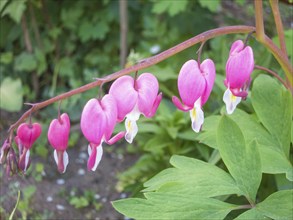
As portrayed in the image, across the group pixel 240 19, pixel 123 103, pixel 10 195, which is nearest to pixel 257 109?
pixel 123 103

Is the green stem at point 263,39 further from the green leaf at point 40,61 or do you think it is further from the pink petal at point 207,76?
the green leaf at point 40,61

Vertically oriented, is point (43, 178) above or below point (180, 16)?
below

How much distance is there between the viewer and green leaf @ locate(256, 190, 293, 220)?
143 cm

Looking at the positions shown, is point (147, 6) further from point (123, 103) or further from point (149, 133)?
point (123, 103)

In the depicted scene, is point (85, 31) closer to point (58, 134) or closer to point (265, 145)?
point (265, 145)

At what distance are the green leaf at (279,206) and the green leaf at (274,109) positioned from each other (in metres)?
0.23

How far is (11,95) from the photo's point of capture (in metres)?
2.84

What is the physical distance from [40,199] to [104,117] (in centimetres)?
145

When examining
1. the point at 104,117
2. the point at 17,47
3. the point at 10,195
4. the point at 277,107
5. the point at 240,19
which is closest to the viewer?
the point at 104,117

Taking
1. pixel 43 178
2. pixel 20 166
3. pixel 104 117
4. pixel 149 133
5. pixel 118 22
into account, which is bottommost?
pixel 43 178

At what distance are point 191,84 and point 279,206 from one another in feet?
1.37

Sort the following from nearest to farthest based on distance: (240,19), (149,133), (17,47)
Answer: (149,133) < (240,19) < (17,47)

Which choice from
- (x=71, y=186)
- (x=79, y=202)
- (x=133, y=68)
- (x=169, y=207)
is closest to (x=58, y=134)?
(x=133, y=68)

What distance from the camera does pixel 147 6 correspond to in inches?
134
